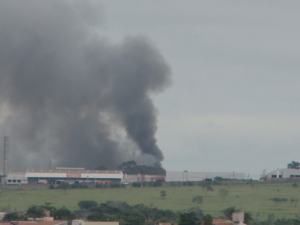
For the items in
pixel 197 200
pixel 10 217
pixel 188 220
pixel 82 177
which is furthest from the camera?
pixel 82 177

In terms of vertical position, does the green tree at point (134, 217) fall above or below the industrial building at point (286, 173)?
below

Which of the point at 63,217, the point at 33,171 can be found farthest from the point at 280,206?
the point at 33,171

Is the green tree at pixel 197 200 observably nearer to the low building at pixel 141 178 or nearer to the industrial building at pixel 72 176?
the low building at pixel 141 178

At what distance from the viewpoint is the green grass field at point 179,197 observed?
8131 centimetres

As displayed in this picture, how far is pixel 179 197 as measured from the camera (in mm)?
91750

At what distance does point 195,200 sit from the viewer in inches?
3391

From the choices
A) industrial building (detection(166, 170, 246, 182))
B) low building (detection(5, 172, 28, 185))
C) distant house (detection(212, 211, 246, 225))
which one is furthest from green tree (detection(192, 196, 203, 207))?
low building (detection(5, 172, 28, 185))

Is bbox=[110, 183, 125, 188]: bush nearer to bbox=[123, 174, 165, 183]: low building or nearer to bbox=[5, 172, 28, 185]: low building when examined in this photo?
bbox=[123, 174, 165, 183]: low building

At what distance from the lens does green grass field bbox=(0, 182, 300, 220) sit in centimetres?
8131

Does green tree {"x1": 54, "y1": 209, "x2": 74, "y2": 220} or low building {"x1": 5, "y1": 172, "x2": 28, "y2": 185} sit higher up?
low building {"x1": 5, "y1": 172, "x2": 28, "y2": 185}

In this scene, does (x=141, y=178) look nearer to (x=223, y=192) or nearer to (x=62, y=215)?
(x=223, y=192)

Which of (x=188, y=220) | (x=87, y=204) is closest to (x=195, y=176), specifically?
(x=87, y=204)

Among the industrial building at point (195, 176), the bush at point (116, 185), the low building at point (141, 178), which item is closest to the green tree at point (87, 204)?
the bush at point (116, 185)

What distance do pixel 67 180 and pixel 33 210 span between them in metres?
48.9
